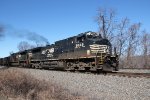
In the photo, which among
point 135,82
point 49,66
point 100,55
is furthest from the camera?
point 49,66

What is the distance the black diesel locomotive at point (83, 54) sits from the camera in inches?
801

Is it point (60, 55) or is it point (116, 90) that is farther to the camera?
point (60, 55)

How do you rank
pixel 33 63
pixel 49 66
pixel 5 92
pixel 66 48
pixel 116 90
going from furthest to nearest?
pixel 33 63 < pixel 49 66 < pixel 66 48 < pixel 116 90 < pixel 5 92

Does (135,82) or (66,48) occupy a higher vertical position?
(66,48)

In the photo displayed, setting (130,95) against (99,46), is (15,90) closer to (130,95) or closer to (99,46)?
(130,95)

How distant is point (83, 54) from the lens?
71.6ft

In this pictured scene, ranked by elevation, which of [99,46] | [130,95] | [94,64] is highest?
[99,46]

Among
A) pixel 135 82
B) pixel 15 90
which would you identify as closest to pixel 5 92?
pixel 15 90

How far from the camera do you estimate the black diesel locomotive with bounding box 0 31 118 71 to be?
20344mm

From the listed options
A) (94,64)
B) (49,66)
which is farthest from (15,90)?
(49,66)

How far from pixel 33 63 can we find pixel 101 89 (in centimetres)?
2398

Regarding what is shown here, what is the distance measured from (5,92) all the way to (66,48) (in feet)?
51.0

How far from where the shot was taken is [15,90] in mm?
10602

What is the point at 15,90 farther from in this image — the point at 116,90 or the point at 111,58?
the point at 111,58
